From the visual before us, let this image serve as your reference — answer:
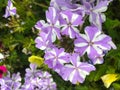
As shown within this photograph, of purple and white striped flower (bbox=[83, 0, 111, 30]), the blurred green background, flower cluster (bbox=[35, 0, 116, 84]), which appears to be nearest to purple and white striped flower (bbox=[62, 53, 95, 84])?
flower cluster (bbox=[35, 0, 116, 84])

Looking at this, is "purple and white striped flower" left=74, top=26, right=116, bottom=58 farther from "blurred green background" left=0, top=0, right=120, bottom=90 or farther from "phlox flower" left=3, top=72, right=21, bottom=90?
"phlox flower" left=3, top=72, right=21, bottom=90

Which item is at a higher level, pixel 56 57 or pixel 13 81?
pixel 56 57

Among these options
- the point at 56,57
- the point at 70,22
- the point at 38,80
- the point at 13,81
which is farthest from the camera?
the point at 13,81

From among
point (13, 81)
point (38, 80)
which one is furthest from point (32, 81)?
point (13, 81)

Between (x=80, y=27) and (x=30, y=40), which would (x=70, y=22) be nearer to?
(x=80, y=27)

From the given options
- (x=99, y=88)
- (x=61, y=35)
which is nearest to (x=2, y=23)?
(x=99, y=88)

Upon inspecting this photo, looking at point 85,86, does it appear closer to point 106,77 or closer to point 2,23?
point 106,77
